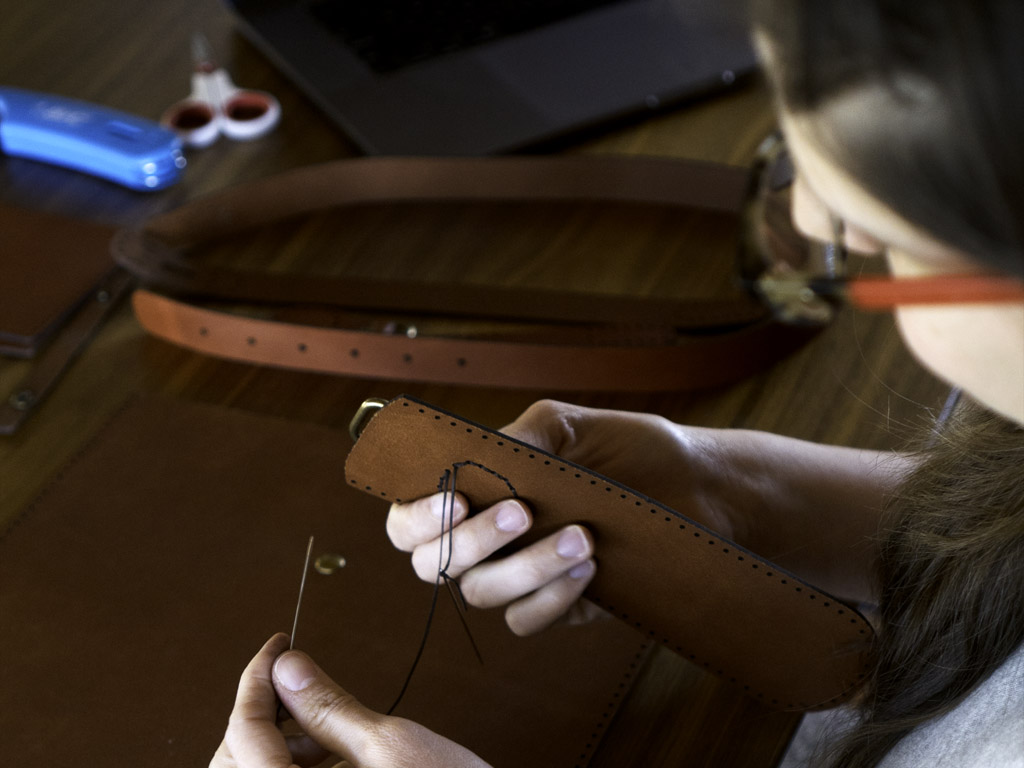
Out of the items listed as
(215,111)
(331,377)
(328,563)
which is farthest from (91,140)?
(328,563)

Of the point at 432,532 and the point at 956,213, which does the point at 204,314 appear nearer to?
the point at 432,532

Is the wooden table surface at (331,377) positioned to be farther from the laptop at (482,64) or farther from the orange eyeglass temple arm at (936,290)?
the orange eyeglass temple arm at (936,290)

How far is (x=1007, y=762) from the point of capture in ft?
1.88

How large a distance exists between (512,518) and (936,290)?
33 cm

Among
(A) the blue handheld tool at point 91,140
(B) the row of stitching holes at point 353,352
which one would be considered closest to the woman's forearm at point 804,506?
(B) the row of stitching holes at point 353,352

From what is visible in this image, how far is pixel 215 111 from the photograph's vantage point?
1.17 meters

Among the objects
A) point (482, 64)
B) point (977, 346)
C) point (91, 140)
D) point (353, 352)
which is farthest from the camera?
point (482, 64)

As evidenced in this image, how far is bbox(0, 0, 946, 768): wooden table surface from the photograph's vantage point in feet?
2.37

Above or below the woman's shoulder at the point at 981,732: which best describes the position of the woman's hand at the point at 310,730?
above

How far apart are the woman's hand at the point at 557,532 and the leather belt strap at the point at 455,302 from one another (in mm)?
137

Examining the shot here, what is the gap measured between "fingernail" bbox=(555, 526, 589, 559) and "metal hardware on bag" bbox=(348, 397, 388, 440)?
149 millimetres

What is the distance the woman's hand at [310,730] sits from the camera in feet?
1.88

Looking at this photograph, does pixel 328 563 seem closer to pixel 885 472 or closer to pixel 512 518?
pixel 512 518

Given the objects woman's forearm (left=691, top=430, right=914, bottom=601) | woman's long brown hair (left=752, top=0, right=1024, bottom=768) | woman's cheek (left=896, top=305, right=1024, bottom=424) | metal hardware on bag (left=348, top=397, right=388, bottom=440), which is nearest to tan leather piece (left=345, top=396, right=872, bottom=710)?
metal hardware on bag (left=348, top=397, right=388, bottom=440)
